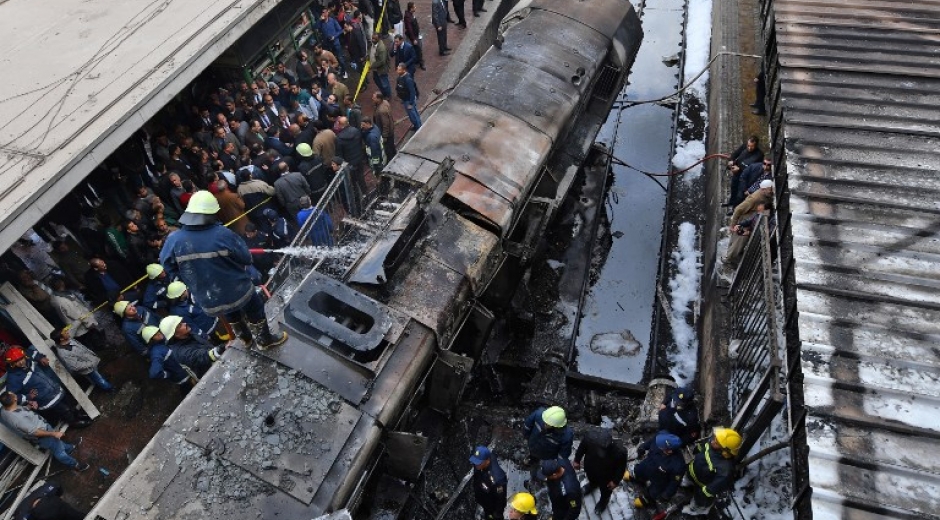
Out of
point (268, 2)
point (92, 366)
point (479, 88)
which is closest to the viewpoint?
point (92, 366)

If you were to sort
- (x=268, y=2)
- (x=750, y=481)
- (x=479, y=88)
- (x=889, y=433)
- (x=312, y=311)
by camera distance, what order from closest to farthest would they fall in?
(x=889, y=433)
(x=312, y=311)
(x=750, y=481)
(x=479, y=88)
(x=268, y=2)

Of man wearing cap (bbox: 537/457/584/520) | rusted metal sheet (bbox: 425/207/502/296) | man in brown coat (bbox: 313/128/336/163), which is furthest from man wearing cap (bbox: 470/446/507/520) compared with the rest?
man in brown coat (bbox: 313/128/336/163)

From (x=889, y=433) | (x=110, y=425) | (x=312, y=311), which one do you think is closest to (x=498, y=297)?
(x=312, y=311)

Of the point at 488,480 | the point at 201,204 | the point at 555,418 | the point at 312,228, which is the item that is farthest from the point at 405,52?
the point at 488,480

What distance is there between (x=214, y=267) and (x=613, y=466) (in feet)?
13.3

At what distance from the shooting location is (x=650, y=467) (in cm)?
559

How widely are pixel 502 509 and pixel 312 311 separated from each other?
2625 millimetres

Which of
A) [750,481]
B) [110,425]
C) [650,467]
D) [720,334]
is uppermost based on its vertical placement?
[720,334]

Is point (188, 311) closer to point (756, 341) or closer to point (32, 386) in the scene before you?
point (32, 386)

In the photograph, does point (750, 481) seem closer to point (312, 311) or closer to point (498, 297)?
point (498, 297)

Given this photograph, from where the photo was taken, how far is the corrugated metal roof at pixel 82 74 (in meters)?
6.71

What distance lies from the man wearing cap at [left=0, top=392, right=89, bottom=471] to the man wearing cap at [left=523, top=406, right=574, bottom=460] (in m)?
5.33

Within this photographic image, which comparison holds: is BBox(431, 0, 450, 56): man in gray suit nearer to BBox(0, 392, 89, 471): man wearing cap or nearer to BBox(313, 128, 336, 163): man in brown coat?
BBox(313, 128, 336, 163): man in brown coat

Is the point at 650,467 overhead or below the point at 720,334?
below
